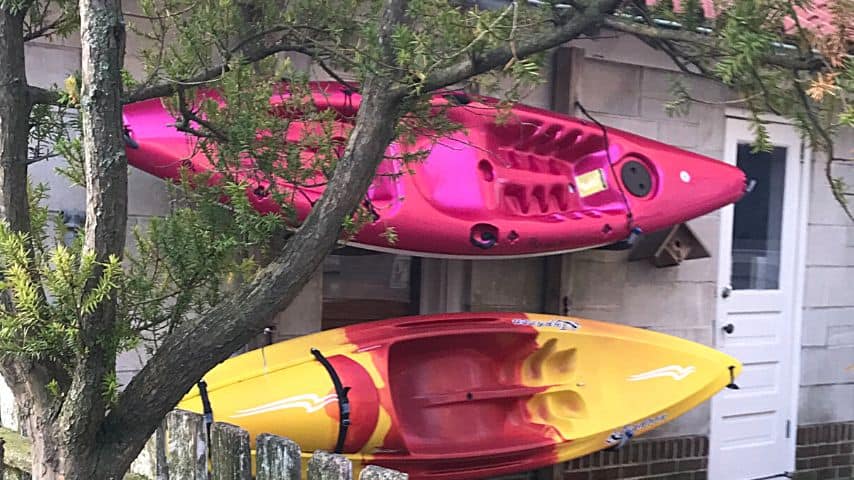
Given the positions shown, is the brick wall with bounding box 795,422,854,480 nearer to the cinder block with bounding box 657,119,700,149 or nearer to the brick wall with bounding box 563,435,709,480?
the brick wall with bounding box 563,435,709,480

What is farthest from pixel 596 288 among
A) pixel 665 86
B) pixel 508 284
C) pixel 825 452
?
pixel 825 452

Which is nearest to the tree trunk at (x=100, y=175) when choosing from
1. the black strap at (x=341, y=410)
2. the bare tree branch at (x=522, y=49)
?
the bare tree branch at (x=522, y=49)

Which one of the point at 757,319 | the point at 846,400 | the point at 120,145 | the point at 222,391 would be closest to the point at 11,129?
the point at 120,145

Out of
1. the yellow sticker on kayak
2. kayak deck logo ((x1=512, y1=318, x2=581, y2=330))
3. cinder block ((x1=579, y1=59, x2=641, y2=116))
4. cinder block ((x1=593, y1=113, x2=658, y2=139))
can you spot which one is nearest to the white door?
cinder block ((x1=593, y1=113, x2=658, y2=139))

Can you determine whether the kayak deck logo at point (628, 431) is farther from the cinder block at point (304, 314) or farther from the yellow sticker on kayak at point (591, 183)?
the cinder block at point (304, 314)

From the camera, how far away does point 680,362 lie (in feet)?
13.6

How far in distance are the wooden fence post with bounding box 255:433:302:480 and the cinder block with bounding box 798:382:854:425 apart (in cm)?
450

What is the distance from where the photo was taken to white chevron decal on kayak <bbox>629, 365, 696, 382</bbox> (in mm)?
4078

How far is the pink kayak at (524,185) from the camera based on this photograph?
134 inches

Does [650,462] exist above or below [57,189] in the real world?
below

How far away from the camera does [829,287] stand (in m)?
5.60

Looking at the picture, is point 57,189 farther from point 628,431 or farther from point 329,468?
point 628,431

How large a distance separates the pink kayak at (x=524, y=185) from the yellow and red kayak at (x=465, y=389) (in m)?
0.42

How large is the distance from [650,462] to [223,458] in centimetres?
331
